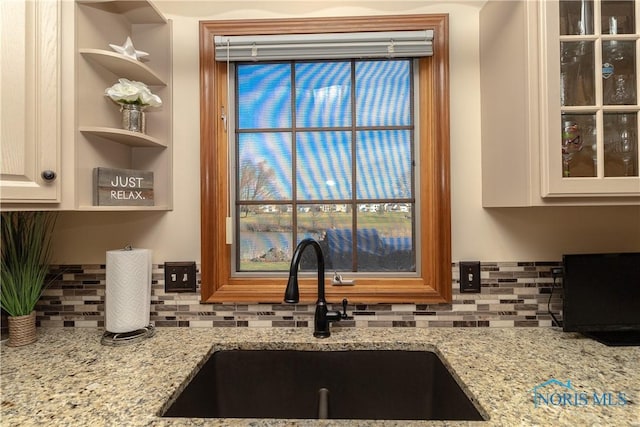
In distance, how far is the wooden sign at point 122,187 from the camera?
103cm

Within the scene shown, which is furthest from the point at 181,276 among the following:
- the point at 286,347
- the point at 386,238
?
the point at 386,238

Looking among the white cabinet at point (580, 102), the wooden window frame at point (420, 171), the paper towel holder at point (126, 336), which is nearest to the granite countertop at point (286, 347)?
the paper towel holder at point (126, 336)

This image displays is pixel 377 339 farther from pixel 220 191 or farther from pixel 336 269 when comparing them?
pixel 220 191

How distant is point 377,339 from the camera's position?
3.76 feet

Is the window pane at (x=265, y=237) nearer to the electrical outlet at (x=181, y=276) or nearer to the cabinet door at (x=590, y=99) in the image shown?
the electrical outlet at (x=181, y=276)

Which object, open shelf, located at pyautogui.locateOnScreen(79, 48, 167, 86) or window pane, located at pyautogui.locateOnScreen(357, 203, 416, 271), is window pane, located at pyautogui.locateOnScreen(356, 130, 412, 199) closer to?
window pane, located at pyautogui.locateOnScreen(357, 203, 416, 271)

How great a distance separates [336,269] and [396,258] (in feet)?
0.85

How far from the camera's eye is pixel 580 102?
94cm

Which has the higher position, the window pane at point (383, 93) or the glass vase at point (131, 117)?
the window pane at point (383, 93)

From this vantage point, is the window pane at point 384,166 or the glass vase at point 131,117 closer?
the glass vase at point 131,117

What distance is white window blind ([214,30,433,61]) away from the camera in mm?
1205

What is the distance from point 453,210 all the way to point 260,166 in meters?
0.82

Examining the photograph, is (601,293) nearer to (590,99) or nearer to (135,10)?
(590,99)

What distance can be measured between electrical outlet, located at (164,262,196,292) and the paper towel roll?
0.50ft
